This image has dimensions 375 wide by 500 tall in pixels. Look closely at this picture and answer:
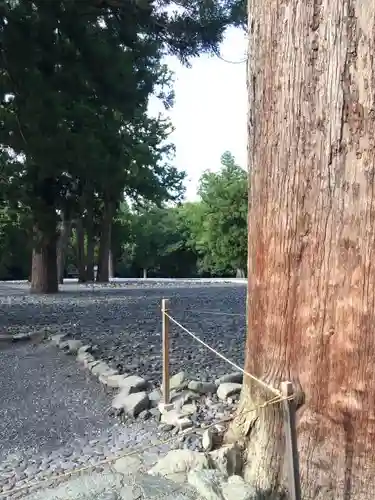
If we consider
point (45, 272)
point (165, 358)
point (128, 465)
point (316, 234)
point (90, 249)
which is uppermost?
point (90, 249)

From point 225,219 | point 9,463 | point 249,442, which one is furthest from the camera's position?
point 225,219

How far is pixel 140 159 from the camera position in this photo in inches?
604

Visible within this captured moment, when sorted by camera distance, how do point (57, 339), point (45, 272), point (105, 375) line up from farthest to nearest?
point (45, 272) < point (57, 339) < point (105, 375)

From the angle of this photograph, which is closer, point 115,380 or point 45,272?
point 115,380

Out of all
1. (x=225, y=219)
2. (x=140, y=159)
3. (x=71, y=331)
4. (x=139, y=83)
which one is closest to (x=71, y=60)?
(x=139, y=83)

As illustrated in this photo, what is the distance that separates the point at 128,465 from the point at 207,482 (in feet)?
2.14

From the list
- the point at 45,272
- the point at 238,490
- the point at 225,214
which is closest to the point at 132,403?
the point at 238,490

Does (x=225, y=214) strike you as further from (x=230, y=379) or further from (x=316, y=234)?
(x=316, y=234)

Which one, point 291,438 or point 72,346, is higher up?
point 291,438

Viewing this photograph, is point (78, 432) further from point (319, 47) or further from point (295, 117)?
point (319, 47)

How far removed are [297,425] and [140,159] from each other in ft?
44.7

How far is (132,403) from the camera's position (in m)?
3.87

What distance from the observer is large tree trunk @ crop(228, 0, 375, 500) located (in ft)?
6.48

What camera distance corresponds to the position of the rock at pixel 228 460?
7.55 ft
